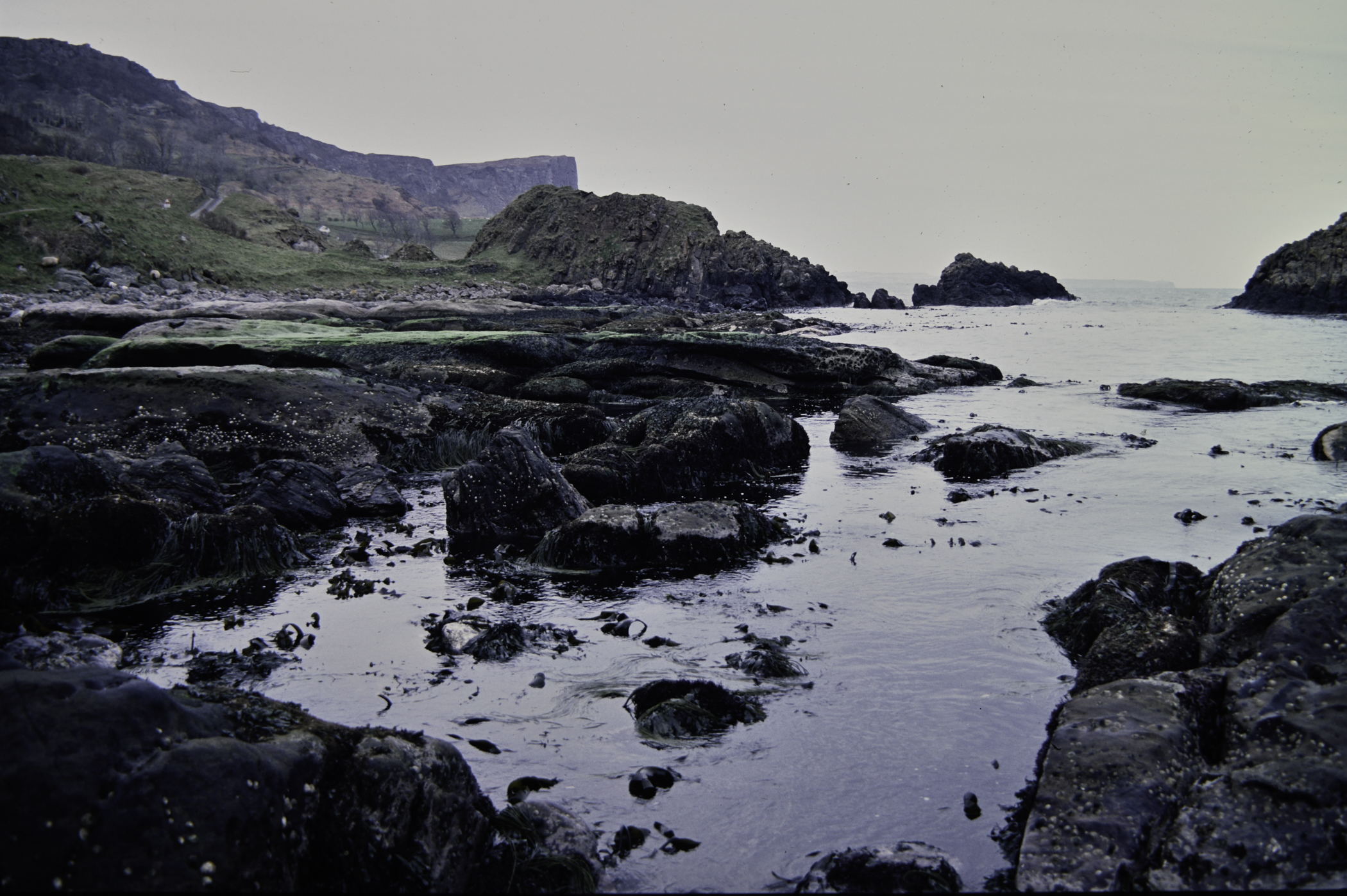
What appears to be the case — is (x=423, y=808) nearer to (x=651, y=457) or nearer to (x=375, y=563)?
(x=375, y=563)

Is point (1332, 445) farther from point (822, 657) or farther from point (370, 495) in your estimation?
point (370, 495)

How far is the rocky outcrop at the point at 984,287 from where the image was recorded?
428 feet

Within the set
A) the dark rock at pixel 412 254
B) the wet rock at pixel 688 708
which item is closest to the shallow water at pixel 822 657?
the wet rock at pixel 688 708

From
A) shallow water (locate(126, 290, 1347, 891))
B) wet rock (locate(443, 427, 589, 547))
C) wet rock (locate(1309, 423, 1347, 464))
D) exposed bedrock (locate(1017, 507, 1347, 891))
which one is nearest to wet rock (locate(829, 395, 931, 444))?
shallow water (locate(126, 290, 1347, 891))

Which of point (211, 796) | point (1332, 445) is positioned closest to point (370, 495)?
point (211, 796)

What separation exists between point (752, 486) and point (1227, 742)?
9.49m

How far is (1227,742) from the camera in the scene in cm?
422

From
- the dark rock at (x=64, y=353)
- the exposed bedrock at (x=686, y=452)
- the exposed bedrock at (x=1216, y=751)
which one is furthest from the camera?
the dark rock at (x=64, y=353)

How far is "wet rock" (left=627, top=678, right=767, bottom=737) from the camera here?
5.42 meters

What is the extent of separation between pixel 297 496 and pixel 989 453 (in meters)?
11.9

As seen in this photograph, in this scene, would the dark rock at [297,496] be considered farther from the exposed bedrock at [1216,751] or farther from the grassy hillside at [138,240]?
the grassy hillside at [138,240]

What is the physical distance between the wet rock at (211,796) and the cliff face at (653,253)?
352 feet

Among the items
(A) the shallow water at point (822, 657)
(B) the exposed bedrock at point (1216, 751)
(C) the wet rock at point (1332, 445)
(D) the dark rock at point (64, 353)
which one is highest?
(D) the dark rock at point (64, 353)

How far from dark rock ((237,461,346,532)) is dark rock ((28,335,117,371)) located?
1116 centimetres
